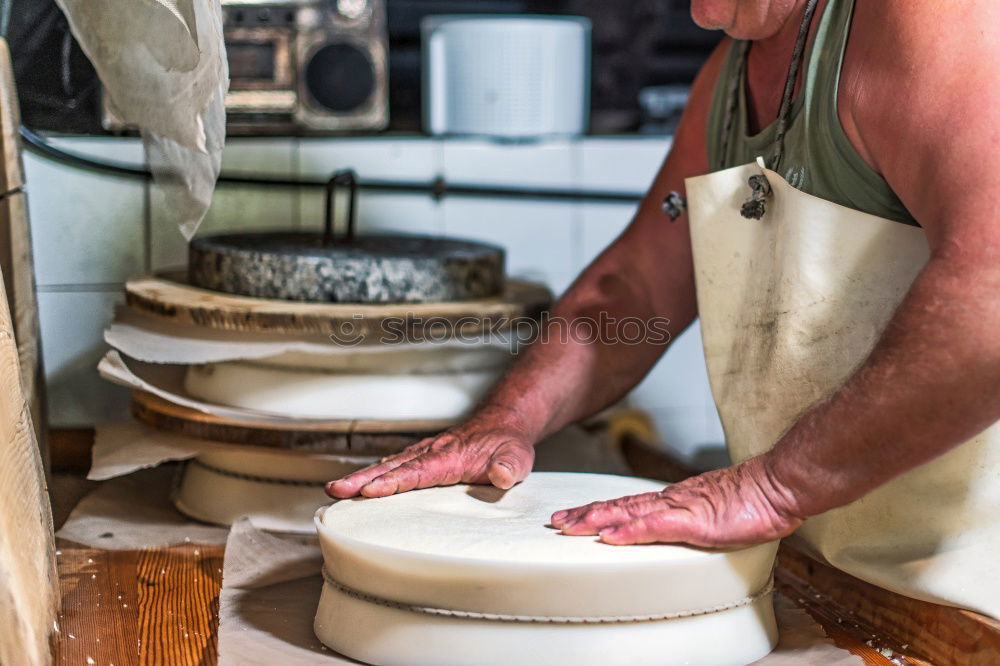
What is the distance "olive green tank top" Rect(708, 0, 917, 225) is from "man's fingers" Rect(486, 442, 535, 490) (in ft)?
1.63

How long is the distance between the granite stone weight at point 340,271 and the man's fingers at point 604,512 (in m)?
0.64

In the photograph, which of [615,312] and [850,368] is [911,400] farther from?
[615,312]

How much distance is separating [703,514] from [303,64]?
5.02 feet

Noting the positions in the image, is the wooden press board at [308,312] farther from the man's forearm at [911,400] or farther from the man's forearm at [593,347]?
the man's forearm at [911,400]

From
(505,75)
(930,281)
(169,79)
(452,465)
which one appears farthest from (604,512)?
(505,75)

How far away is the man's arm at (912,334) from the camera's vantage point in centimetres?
104

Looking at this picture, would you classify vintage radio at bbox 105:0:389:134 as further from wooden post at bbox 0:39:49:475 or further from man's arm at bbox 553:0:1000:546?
man's arm at bbox 553:0:1000:546

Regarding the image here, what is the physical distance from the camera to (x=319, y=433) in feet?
5.27

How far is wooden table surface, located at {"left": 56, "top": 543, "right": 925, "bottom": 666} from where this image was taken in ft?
4.05

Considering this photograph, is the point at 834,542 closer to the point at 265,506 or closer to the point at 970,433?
the point at 970,433

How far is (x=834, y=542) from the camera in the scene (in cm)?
133

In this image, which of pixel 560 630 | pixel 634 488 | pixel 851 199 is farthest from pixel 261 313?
pixel 851 199

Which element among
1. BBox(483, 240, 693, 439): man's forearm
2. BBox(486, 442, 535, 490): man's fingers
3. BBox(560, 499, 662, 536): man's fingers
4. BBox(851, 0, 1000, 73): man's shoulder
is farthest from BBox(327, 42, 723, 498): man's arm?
BBox(851, 0, 1000, 73): man's shoulder

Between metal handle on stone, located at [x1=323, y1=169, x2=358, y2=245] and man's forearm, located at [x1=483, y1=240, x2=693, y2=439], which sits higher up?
metal handle on stone, located at [x1=323, y1=169, x2=358, y2=245]
